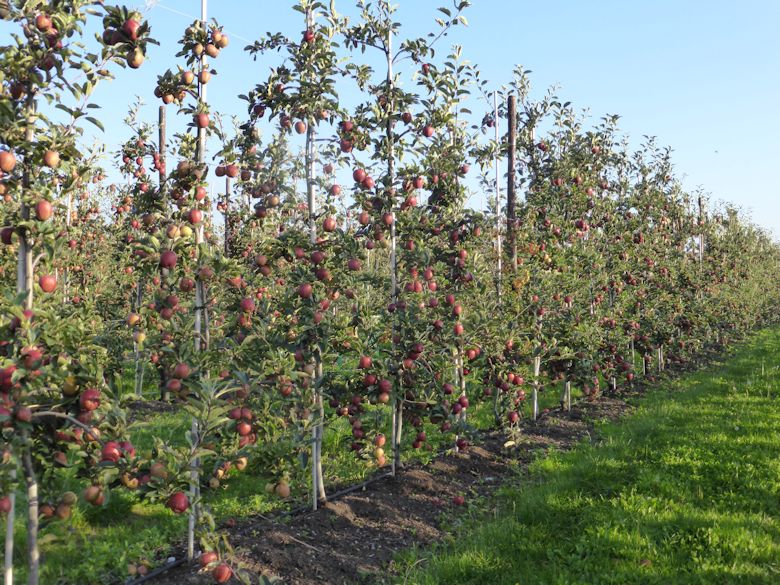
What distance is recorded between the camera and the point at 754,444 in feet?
23.3

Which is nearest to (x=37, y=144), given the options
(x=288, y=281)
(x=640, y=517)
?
(x=288, y=281)

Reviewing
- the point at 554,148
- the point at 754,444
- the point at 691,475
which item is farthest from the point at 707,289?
the point at 691,475

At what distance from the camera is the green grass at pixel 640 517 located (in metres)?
4.50

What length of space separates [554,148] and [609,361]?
167 inches

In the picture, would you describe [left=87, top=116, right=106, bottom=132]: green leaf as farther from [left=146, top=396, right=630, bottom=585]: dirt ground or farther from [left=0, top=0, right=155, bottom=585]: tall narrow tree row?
[left=146, top=396, right=630, bottom=585]: dirt ground

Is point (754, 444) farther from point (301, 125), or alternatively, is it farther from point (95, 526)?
point (95, 526)

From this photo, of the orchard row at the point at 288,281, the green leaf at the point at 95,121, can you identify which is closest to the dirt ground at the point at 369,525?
the orchard row at the point at 288,281

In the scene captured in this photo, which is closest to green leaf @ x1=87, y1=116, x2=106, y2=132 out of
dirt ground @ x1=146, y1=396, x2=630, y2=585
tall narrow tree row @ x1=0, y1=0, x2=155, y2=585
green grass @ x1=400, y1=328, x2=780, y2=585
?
tall narrow tree row @ x1=0, y1=0, x2=155, y2=585

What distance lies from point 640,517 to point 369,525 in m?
2.49

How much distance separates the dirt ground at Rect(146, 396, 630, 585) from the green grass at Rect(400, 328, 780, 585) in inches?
13.9

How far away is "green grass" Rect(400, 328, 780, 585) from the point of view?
4.50 metres

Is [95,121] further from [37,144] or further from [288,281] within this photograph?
[288,281]

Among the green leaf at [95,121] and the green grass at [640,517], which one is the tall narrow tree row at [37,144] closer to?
the green leaf at [95,121]

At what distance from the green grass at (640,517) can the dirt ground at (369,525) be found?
353 millimetres
